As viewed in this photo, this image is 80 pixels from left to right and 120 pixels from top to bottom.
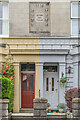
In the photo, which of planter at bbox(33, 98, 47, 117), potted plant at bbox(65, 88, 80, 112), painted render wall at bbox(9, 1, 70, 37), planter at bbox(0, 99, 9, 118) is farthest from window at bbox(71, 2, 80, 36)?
A: planter at bbox(0, 99, 9, 118)

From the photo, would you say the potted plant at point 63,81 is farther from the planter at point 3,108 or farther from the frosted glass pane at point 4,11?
the frosted glass pane at point 4,11

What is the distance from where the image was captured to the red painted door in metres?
12.5

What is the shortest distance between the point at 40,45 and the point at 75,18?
2487 millimetres

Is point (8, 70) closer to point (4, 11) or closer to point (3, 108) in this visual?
point (3, 108)

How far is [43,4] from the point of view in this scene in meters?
12.6

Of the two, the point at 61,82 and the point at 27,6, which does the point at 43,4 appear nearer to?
the point at 27,6

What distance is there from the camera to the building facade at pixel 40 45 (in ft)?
39.8

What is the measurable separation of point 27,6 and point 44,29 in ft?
5.20

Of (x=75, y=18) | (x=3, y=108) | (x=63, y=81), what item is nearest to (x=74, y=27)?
(x=75, y=18)

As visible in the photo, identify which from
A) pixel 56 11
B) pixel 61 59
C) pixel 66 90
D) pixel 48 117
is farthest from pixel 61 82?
pixel 56 11

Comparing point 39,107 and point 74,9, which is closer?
point 39,107

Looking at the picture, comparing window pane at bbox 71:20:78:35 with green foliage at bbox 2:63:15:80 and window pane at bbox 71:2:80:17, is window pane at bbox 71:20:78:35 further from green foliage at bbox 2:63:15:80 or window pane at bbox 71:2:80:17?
green foliage at bbox 2:63:15:80

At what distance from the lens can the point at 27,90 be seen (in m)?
12.6

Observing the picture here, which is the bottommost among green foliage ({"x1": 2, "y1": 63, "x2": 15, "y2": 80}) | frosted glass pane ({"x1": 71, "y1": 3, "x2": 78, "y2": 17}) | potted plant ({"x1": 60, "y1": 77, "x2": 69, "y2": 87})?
potted plant ({"x1": 60, "y1": 77, "x2": 69, "y2": 87})
